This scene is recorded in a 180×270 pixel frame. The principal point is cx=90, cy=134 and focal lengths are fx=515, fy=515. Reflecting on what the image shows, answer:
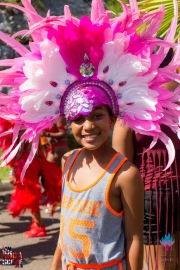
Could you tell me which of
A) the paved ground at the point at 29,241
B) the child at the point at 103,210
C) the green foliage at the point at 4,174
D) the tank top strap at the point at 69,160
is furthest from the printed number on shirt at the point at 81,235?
the green foliage at the point at 4,174

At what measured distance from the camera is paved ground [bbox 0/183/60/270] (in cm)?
509

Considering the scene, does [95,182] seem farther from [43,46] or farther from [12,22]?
[12,22]

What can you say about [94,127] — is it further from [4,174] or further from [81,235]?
[4,174]

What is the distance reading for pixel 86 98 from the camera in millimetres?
2203

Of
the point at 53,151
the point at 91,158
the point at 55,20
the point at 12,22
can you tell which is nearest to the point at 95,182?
the point at 91,158

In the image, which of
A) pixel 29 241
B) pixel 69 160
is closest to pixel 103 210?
pixel 69 160

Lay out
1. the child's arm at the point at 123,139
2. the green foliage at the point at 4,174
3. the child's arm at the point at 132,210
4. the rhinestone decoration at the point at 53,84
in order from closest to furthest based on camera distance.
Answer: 1. the child's arm at the point at 132,210
2. the rhinestone decoration at the point at 53,84
3. the child's arm at the point at 123,139
4. the green foliage at the point at 4,174

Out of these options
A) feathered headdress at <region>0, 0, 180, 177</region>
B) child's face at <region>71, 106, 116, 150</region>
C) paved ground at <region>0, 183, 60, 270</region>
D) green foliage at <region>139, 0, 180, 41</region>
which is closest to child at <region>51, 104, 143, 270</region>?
child's face at <region>71, 106, 116, 150</region>

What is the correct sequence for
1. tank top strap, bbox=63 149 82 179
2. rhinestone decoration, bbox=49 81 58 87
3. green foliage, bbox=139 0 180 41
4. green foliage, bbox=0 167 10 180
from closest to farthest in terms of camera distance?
rhinestone decoration, bbox=49 81 58 87, tank top strap, bbox=63 149 82 179, green foliage, bbox=139 0 180 41, green foliage, bbox=0 167 10 180

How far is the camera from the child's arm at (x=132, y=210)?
2.19m

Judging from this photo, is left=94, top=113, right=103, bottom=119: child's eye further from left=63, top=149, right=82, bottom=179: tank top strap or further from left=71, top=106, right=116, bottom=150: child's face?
left=63, top=149, right=82, bottom=179: tank top strap

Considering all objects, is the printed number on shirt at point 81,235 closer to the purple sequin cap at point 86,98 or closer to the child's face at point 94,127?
the child's face at point 94,127

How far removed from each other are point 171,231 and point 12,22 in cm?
955

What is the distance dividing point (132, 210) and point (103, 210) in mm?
124
